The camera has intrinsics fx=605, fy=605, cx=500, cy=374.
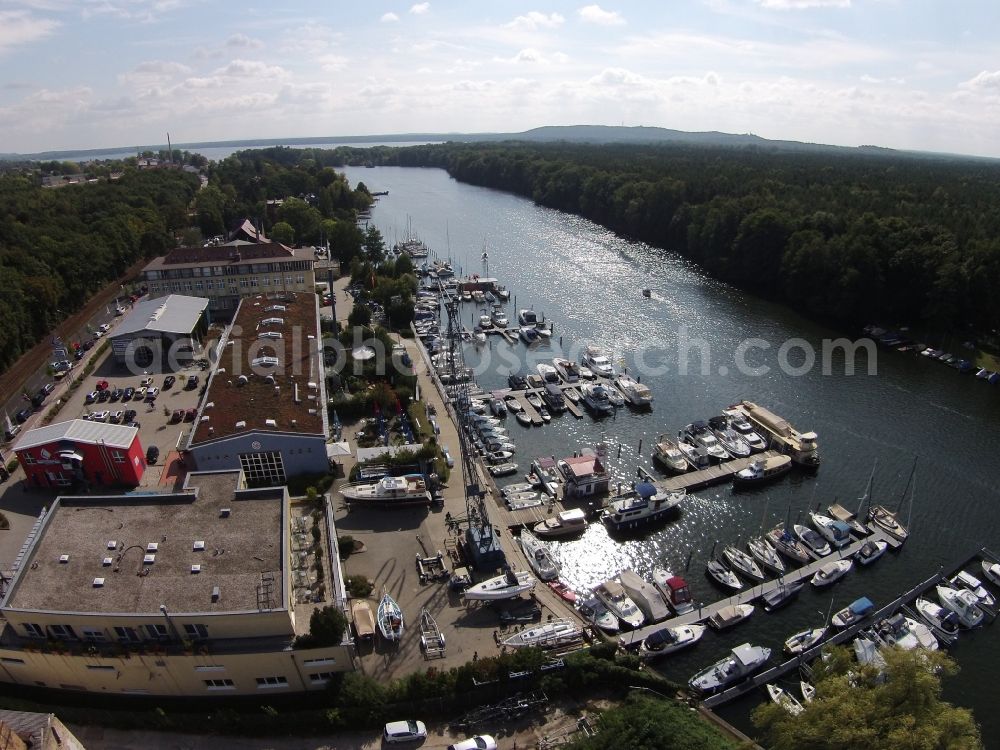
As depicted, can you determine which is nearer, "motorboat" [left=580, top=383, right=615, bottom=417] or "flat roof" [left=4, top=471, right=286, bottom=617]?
"flat roof" [left=4, top=471, right=286, bottom=617]

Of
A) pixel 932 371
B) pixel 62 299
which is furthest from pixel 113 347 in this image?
pixel 932 371

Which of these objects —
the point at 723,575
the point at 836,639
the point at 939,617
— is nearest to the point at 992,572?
the point at 939,617

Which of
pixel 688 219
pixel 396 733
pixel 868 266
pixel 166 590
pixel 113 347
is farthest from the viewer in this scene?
pixel 688 219

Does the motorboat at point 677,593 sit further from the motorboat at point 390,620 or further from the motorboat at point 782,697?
the motorboat at point 390,620

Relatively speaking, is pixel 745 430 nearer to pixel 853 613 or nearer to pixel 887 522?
pixel 887 522

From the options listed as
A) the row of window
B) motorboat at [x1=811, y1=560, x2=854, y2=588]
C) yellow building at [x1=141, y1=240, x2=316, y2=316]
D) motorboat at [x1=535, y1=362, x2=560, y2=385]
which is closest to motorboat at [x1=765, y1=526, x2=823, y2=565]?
motorboat at [x1=811, y1=560, x2=854, y2=588]

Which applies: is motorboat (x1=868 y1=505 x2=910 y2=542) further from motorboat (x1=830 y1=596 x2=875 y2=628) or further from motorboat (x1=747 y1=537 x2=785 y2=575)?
motorboat (x1=747 y1=537 x2=785 y2=575)

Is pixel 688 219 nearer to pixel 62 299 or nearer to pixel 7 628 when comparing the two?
pixel 62 299
